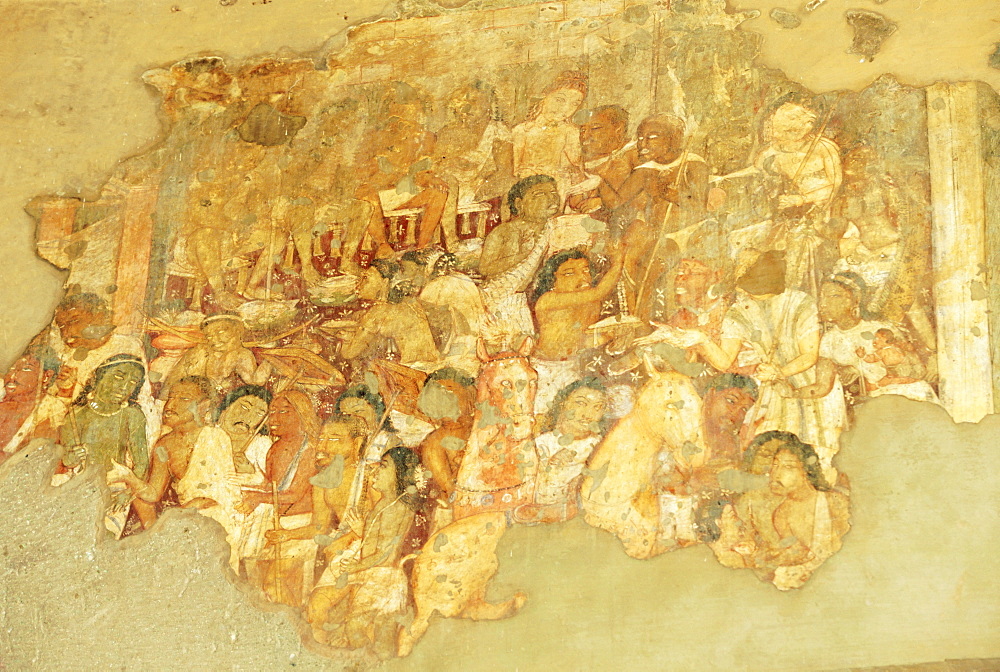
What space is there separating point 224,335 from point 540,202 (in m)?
1.75

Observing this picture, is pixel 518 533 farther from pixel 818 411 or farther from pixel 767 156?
pixel 767 156

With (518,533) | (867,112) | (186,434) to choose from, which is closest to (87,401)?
(186,434)

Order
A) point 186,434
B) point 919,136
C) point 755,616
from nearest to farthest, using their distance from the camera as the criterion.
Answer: point 755,616 < point 919,136 < point 186,434

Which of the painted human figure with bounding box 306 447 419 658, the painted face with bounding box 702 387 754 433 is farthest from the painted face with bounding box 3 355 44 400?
the painted face with bounding box 702 387 754 433

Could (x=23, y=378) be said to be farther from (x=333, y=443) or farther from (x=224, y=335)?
(x=333, y=443)

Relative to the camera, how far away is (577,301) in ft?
16.0

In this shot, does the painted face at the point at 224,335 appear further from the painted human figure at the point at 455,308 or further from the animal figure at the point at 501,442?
the animal figure at the point at 501,442

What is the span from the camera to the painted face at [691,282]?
15.6 feet

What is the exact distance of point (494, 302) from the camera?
4977 millimetres

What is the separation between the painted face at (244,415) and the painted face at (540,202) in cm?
162

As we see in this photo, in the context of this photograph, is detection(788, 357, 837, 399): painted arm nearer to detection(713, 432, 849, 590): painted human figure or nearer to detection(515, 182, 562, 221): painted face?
detection(713, 432, 849, 590): painted human figure

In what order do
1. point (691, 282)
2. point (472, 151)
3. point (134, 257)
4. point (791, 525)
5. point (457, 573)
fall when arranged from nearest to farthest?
point (791, 525) → point (457, 573) → point (691, 282) → point (472, 151) → point (134, 257)

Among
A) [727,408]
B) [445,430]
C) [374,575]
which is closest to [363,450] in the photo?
[445,430]

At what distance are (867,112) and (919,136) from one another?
26cm
